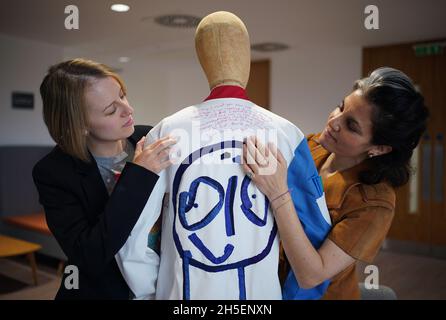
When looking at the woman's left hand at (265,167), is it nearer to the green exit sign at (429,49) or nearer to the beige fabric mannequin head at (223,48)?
the beige fabric mannequin head at (223,48)

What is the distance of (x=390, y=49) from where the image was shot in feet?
13.8

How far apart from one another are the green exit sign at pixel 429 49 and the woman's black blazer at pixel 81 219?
386 centimetres

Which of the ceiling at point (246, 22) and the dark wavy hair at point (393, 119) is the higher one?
the ceiling at point (246, 22)

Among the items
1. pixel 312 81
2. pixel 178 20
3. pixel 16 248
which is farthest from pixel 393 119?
pixel 312 81

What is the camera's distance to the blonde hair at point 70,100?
1.03m

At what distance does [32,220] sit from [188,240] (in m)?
3.31

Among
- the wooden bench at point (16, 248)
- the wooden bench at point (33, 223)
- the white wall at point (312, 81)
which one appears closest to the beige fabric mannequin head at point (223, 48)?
the wooden bench at point (16, 248)

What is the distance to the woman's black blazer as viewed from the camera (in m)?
0.92

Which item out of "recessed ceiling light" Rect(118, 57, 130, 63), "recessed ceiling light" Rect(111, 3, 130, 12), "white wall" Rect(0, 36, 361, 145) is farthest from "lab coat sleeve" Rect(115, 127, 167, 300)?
"recessed ceiling light" Rect(118, 57, 130, 63)

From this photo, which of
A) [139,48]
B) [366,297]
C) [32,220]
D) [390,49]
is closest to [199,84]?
[139,48]

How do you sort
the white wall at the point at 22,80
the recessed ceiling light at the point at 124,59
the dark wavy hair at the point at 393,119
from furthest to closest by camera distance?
1. the recessed ceiling light at the point at 124,59
2. the white wall at the point at 22,80
3. the dark wavy hair at the point at 393,119

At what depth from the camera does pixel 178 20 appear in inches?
128

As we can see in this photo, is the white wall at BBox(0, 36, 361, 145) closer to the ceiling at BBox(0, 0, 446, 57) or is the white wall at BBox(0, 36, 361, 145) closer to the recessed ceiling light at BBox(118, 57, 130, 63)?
the recessed ceiling light at BBox(118, 57, 130, 63)

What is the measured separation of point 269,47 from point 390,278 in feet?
8.54
